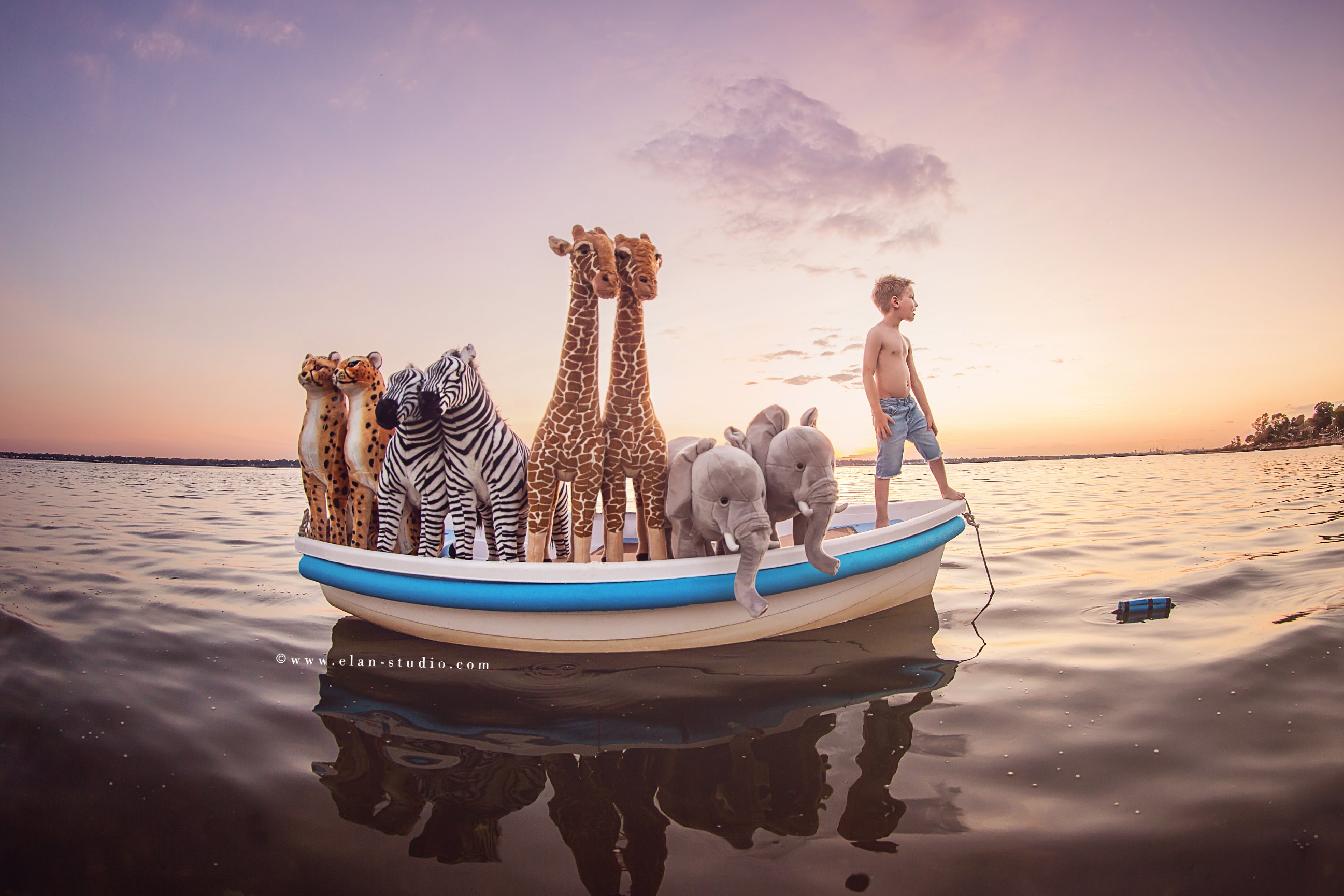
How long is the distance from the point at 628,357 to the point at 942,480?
8.94ft

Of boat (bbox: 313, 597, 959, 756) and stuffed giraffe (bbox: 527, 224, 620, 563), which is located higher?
stuffed giraffe (bbox: 527, 224, 620, 563)

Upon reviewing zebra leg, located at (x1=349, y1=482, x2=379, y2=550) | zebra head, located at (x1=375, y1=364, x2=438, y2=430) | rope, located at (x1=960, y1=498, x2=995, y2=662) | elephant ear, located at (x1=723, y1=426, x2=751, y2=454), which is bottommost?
rope, located at (x1=960, y1=498, x2=995, y2=662)

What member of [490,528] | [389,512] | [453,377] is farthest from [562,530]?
[453,377]

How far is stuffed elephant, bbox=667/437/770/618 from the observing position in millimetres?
2627

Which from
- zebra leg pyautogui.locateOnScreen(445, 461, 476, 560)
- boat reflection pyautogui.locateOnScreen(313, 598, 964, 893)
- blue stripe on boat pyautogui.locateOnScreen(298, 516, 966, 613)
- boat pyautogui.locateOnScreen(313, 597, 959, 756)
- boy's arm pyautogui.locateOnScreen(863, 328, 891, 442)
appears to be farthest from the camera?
boy's arm pyautogui.locateOnScreen(863, 328, 891, 442)

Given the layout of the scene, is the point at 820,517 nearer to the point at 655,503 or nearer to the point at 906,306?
the point at 655,503

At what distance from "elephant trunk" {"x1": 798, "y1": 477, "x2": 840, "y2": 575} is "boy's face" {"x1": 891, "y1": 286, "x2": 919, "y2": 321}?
205 centimetres

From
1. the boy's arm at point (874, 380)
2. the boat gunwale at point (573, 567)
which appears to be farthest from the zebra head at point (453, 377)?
the boy's arm at point (874, 380)

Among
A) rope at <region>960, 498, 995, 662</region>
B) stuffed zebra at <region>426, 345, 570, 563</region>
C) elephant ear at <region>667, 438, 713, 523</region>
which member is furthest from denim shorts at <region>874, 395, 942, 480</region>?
stuffed zebra at <region>426, 345, 570, 563</region>

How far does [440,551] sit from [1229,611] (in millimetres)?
4881

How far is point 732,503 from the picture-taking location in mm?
2709

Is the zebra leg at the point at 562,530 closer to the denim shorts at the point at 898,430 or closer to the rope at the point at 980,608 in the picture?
the denim shorts at the point at 898,430

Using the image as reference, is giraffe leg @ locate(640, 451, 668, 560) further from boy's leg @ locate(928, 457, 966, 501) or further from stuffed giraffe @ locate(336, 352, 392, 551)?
boy's leg @ locate(928, 457, 966, 501)

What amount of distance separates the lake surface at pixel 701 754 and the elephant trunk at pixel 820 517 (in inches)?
21.2
